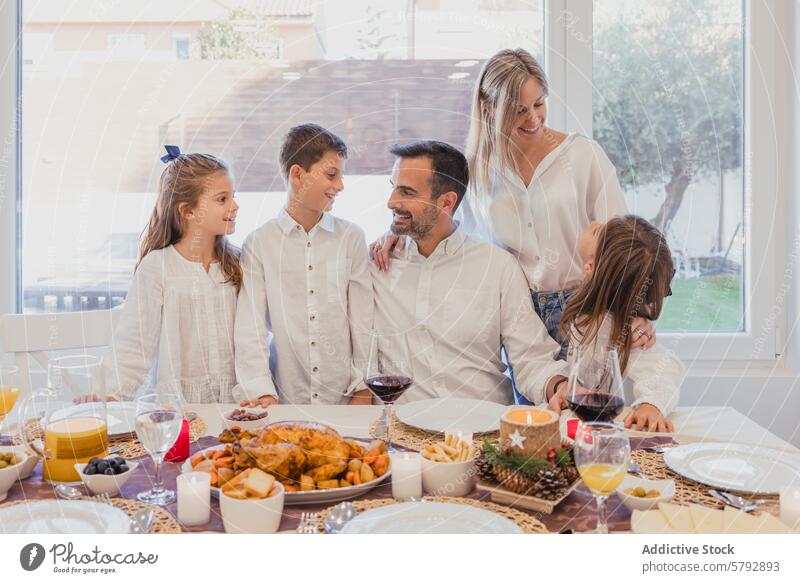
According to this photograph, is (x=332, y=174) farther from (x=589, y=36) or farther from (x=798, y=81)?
(x=798, y=81)

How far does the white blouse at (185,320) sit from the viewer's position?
1.89 meters

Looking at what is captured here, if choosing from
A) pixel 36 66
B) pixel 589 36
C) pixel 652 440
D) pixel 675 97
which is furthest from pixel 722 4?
pixel 36 66

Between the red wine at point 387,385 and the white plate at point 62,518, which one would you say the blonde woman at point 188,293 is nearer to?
the red wine at point 387,385

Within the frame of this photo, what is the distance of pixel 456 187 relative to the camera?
204cm

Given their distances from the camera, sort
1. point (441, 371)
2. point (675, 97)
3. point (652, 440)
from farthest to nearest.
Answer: point (675, 97), point (441, 371), point (652, 440)

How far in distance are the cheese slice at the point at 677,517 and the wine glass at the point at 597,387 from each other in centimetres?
20

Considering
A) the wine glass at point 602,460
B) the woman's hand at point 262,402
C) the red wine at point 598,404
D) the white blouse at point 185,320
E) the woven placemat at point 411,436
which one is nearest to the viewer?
the wine glass at point 602,460

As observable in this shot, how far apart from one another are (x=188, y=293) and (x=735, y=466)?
1.36 m

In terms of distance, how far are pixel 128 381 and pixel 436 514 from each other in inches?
45.1

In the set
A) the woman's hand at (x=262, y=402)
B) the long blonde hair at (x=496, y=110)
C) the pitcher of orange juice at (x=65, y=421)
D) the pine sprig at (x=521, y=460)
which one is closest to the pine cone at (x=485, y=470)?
the pine sprig at (x=521, y=460)

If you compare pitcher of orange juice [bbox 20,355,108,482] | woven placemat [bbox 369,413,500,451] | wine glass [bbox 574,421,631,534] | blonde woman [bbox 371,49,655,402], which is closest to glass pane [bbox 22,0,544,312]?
blonde woman [bbox 371,49,655,402]

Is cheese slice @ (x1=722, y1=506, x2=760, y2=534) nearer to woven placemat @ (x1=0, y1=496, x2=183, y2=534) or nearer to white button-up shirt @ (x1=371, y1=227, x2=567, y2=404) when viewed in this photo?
woven placemat @ (x1=0, y1=496, x2=183, y2=534)

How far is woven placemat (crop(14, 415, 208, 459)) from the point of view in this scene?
43.7 inches

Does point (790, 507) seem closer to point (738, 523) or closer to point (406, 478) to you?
point (738, 523)
